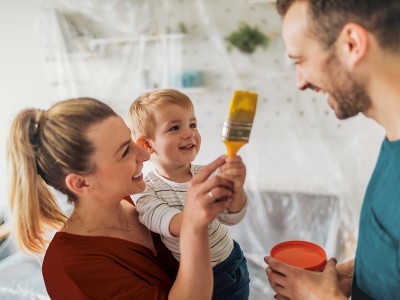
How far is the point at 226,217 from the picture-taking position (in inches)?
39.7

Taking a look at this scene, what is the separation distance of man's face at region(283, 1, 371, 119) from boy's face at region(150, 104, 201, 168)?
41cm

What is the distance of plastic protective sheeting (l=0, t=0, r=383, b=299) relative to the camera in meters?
2.26

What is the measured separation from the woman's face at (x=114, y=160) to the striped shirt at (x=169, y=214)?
2.9 inches

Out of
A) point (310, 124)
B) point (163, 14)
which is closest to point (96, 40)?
point (163, 14)

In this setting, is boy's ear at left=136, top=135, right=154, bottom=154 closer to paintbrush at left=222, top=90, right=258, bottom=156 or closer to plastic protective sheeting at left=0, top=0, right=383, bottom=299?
paintbrush at left=222, top=90, right=258, bottom=156

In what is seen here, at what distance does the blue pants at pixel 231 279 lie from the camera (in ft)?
3.56

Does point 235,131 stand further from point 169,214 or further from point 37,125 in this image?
point 37,125

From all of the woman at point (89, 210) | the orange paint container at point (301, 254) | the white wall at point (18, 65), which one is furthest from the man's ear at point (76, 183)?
the white wall at point (18, 65)

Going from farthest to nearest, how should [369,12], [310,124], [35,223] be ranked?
1. [310,124]
2. [35,223]
3. [369,12]

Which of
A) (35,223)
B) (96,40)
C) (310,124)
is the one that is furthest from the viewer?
(96,40)

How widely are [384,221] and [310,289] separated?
22cm

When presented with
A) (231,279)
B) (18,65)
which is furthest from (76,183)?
(18,65)

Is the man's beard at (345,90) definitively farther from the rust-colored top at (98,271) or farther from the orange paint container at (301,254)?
the rust-colored top at (98,271)

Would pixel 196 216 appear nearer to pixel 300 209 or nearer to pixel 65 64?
pixel 300 209
